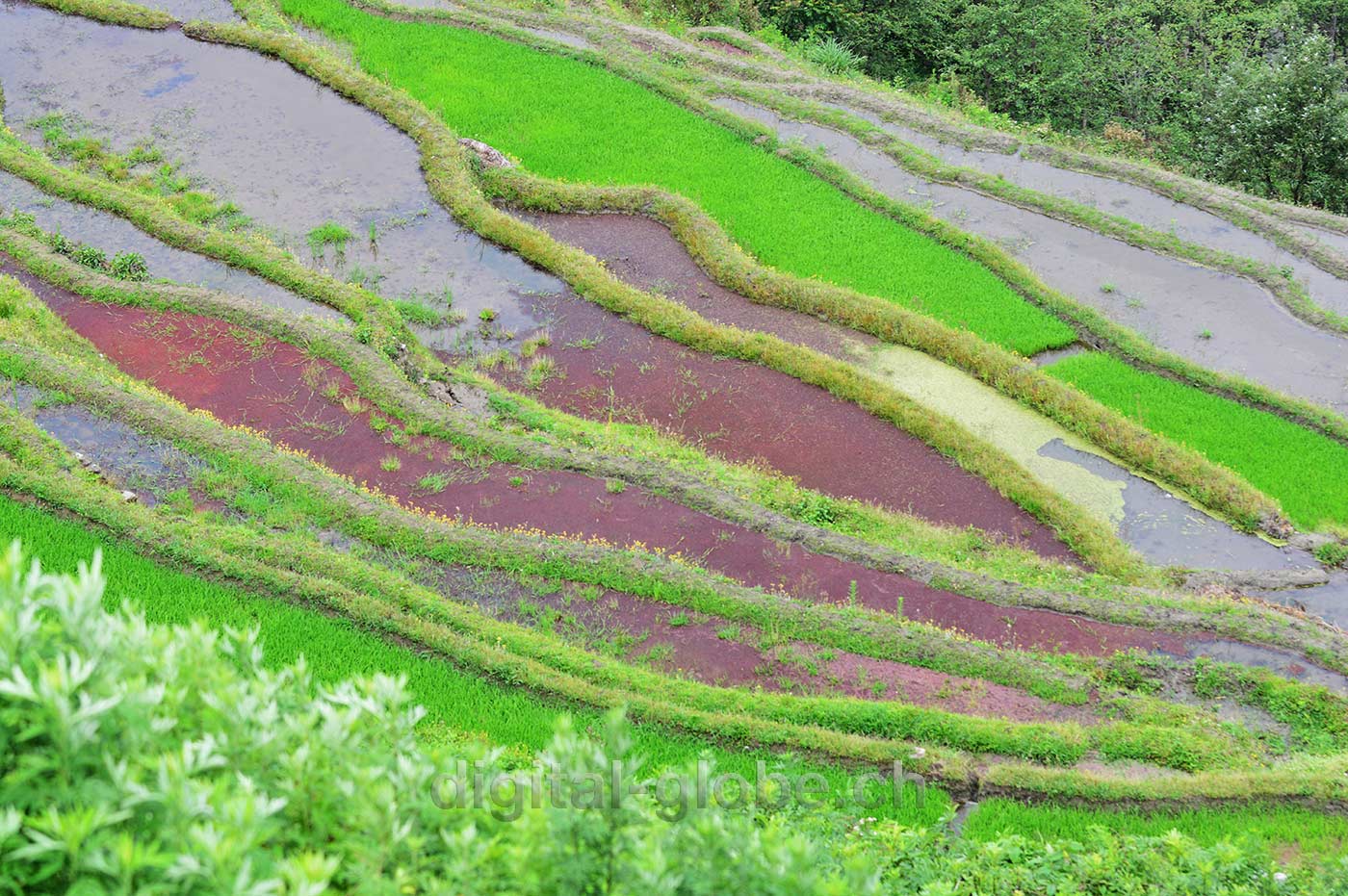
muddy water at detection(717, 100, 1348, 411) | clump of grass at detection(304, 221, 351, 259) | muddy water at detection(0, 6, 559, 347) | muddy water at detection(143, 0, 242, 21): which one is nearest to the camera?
muddy water at detection(717, 100, 1348, 411)

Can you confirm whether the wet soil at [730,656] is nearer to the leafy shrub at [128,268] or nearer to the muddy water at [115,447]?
the muddy water at [115,447]

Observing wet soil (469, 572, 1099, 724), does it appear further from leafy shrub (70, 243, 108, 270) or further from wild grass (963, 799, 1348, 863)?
leafy shrub (70, 243, 108, 270)

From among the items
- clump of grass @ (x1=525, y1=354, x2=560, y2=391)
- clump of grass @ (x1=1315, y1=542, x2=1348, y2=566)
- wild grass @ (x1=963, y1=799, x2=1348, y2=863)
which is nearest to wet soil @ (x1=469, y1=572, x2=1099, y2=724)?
wild grass @ (x1=963, y1=799, x2=1348, y2=863)

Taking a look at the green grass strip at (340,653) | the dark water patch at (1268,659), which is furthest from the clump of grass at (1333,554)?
the green grass strip at (340,653)

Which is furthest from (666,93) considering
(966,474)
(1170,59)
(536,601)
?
(1170,59)

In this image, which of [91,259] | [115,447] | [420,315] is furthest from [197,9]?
[115,447]

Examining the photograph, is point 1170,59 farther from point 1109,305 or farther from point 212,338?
point 212,338

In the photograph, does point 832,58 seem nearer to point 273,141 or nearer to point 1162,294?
point 1162,294
